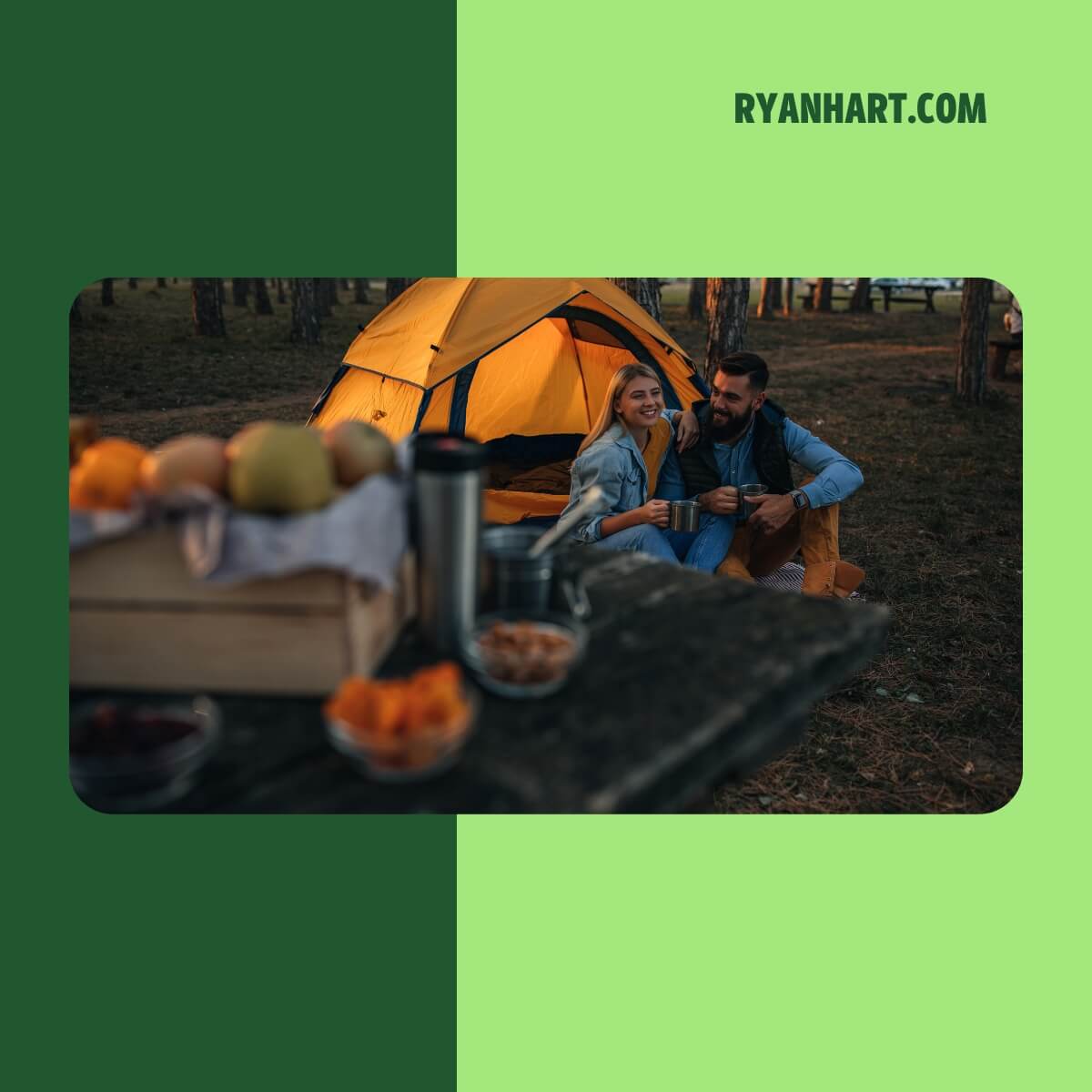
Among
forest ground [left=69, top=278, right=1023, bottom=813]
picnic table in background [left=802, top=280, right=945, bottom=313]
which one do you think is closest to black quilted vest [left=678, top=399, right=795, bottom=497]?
forest ground [left=69, top=278, right=1023, bottom=813]

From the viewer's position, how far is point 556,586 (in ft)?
4.62

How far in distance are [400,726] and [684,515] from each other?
1.83 meters

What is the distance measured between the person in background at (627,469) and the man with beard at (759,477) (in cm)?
8

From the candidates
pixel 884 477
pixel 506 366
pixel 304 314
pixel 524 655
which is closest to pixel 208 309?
pixel 304 314

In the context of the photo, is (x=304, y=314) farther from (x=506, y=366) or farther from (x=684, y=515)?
(x=684, y=515)

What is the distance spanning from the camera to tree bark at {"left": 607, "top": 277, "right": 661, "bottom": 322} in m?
4.89

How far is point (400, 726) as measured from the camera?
0.92m

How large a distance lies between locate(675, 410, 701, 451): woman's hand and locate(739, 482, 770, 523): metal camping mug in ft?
0.84

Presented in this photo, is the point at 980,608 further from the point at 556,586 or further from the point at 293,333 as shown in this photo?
the point at 293,333

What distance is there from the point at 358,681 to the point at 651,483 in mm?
2280

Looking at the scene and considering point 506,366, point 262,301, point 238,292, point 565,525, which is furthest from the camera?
point 262,301

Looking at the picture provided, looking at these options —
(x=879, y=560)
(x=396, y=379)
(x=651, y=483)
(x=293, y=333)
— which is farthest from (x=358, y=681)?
(x=293, y=333)

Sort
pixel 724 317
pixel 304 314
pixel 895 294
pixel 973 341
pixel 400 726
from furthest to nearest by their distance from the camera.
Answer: pixel 895 294 < pixel 304 314 < pixel 973 341 < pixel 724 317 < pixel 400 726

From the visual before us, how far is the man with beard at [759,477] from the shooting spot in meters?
2.84
